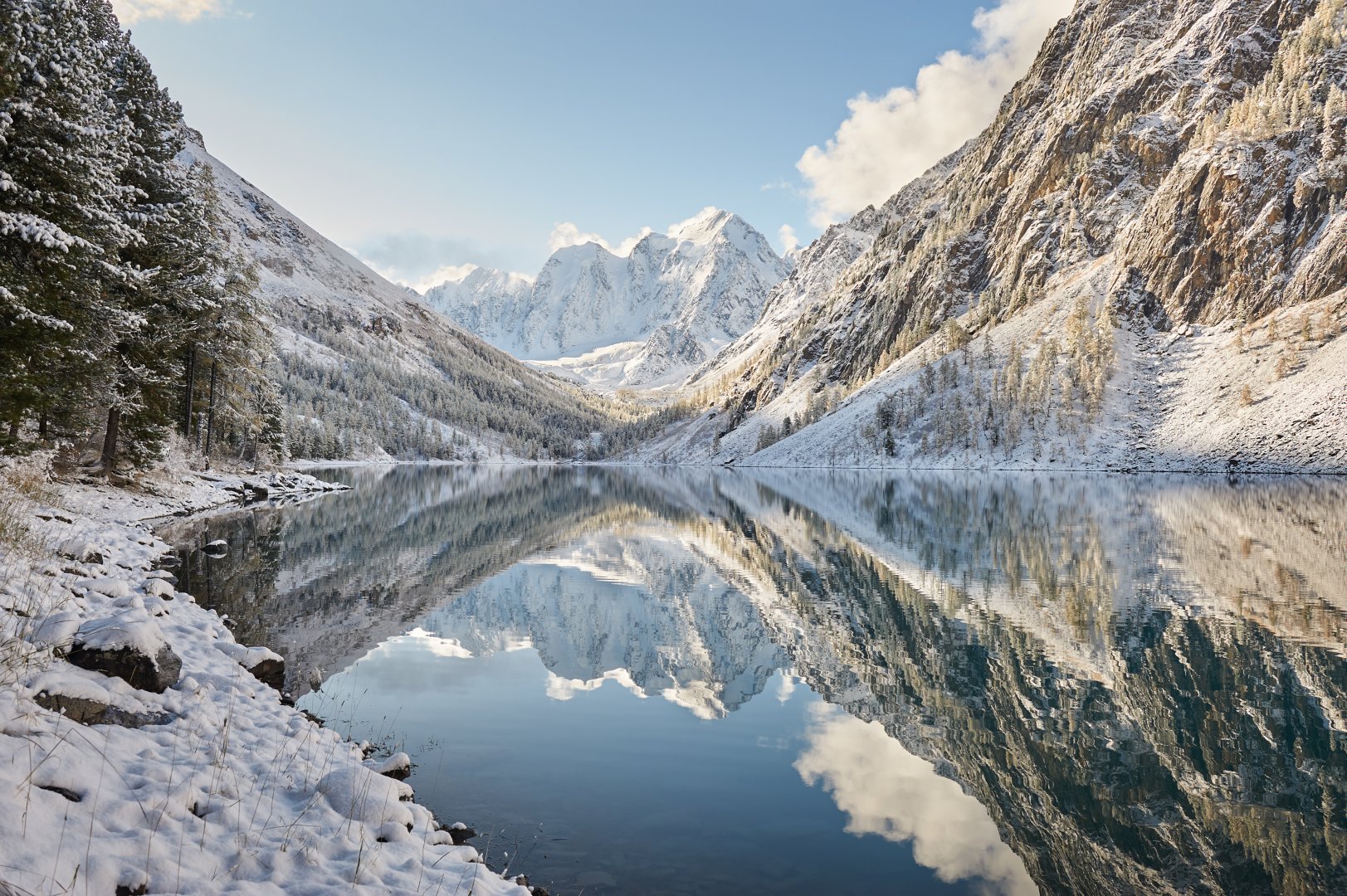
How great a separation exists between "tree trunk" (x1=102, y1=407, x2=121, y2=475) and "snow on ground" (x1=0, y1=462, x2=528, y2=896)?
23.6 m

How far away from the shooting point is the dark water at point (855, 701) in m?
8.46

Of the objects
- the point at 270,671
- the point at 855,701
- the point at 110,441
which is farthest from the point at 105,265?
the point at 855,701

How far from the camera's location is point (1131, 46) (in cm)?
17000

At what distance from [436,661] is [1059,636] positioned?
48.0 ft

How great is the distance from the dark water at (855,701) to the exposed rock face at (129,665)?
362 centimetres

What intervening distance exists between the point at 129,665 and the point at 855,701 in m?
11.7

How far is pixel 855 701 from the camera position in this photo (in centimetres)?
1391

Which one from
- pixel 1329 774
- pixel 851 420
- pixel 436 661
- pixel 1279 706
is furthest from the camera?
pixel 851 420

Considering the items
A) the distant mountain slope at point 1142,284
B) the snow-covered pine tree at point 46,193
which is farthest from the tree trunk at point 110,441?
the distant mountain slope at point 1142,284

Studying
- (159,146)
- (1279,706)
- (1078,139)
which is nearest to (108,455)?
(159,146)

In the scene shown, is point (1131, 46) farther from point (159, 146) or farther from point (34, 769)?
point (34, 769)

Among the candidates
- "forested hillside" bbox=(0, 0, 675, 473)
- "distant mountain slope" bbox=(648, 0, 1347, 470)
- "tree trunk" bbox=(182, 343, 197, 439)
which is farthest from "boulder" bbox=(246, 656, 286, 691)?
"distant mountain slope" bbox=(648, 0, 1347, 470)

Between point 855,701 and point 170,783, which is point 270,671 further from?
point 855,701

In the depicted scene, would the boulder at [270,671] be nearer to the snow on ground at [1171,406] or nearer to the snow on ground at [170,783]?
the snow on ground at [170,783]
